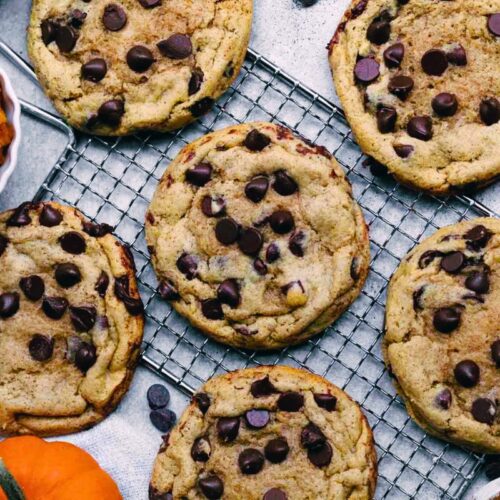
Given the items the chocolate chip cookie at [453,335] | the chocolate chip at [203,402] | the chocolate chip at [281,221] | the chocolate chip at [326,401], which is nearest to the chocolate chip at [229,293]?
the chocolate chip at [281,221]

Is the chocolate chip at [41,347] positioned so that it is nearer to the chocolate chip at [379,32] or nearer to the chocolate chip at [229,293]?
the chocolate chip at [229,293]

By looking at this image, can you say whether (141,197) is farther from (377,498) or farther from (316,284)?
(377,498)

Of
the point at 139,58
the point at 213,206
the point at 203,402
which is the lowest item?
the point at 203,402

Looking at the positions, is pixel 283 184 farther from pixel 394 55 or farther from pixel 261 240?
pixel 394 55

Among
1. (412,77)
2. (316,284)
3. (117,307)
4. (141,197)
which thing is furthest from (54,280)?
(412,77)

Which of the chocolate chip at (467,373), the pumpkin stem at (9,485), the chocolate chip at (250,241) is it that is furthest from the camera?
the chocolate chip at (250,241)

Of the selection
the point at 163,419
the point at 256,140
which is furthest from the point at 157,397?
the point at 256,140
